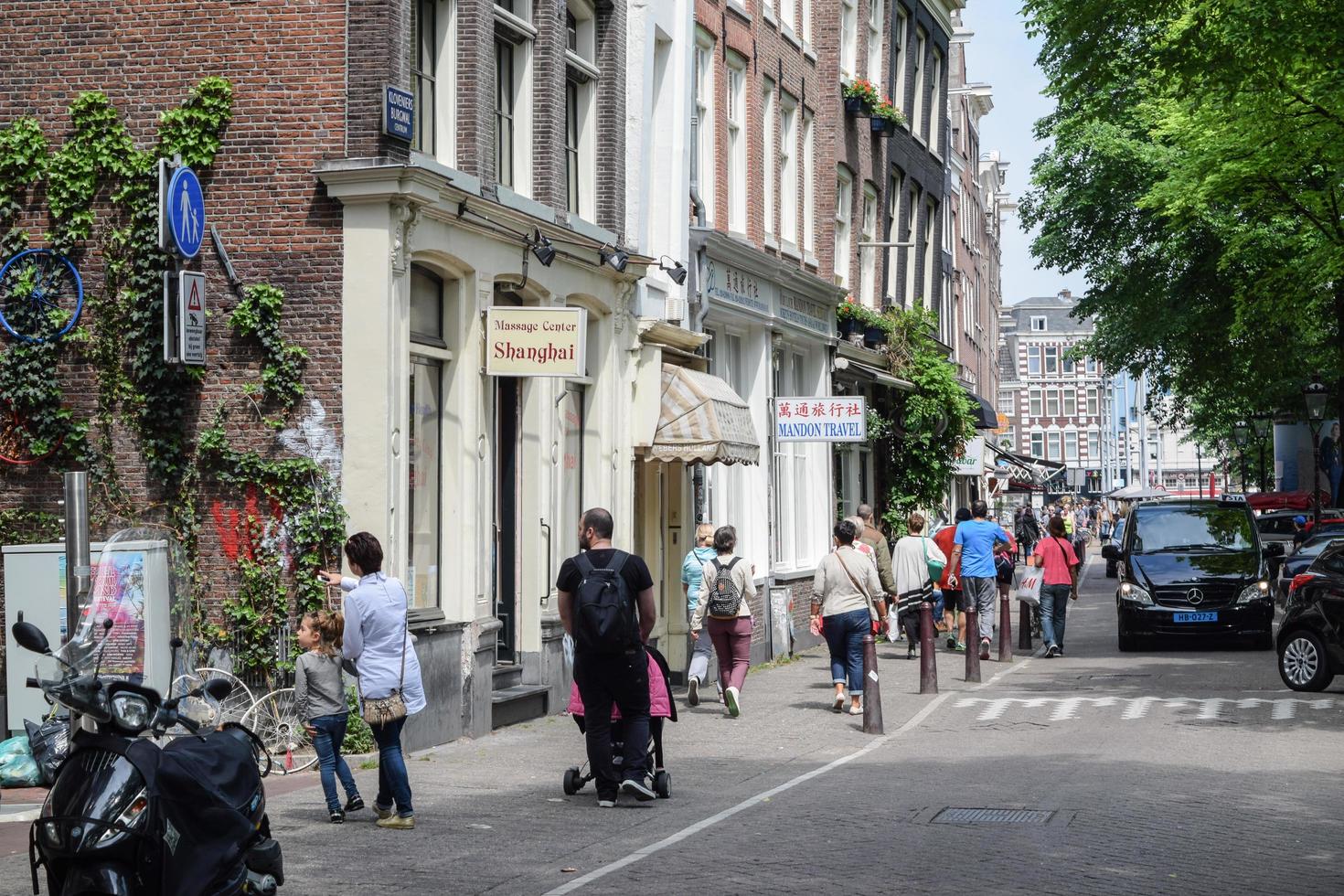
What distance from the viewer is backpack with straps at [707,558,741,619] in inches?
672

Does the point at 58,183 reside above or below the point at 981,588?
above

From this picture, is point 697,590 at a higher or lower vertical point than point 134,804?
higher

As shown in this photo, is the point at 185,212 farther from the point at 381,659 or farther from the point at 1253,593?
the point at 1253,593

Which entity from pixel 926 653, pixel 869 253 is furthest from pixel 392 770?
pixel 869 253

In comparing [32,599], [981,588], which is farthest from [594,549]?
[981,588]

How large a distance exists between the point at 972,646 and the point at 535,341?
6.91 meters

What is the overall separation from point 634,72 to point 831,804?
1126cm

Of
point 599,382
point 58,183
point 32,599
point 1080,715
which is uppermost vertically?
point 58,183

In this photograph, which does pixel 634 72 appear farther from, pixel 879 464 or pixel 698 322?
pixel 879 464

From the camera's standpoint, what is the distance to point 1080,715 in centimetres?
1666

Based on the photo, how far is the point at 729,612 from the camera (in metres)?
17.0

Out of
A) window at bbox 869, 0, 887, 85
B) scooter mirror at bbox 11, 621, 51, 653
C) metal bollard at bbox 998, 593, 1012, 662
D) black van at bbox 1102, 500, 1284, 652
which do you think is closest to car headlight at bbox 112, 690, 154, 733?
scooter mirror at bbox 11, 621, 51, 653

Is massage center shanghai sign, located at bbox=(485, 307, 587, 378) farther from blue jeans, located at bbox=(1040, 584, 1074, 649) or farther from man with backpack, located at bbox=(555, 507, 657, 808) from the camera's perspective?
blue jeans, located at bbox=(1040, 584, 1074, 649)

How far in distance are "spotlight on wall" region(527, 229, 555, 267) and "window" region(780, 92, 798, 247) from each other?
10.7m
